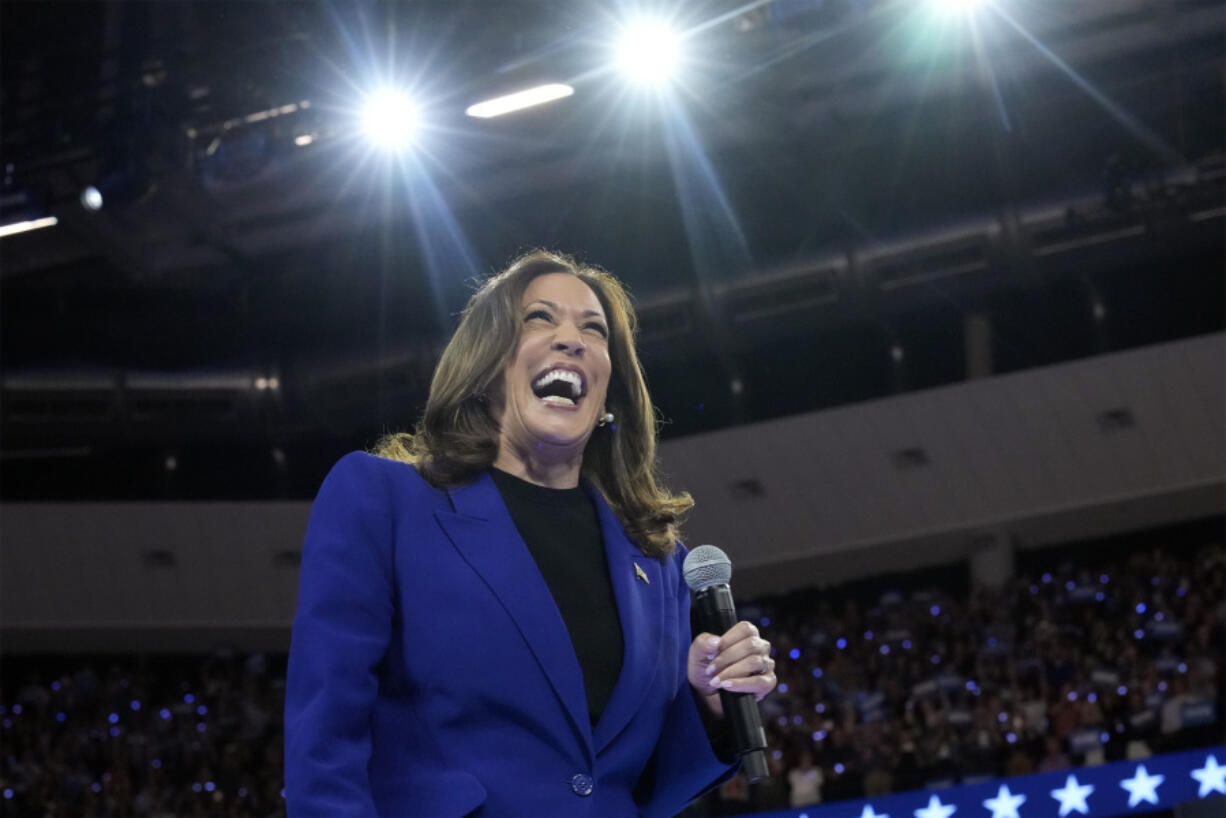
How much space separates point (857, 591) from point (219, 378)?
470cm

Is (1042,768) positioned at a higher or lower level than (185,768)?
lower

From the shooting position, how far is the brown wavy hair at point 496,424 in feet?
4.70

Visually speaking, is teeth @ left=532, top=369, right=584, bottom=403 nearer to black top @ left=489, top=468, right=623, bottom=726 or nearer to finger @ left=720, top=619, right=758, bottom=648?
black top @ left=489, top=468, right=623, bottom=726

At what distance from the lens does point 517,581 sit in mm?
1294

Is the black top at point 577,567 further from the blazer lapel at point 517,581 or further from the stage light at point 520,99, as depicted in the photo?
the stage light at point 520,99

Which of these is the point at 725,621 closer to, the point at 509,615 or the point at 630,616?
the point at 630,616

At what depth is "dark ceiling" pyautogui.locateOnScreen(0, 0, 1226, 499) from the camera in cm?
657

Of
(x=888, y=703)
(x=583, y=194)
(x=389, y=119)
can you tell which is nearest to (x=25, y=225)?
(x=389, y=119)

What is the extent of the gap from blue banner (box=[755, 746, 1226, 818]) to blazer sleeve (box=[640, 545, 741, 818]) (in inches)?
128

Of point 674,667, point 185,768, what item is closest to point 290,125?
point 185,768

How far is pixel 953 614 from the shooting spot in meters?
8.41

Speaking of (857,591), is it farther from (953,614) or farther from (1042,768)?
(1042,768)

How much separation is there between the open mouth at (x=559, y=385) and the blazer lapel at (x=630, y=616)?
0.37 ft

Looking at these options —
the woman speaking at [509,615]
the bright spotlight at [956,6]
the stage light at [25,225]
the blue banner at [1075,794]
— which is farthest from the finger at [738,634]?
the stage light at [25,225]
